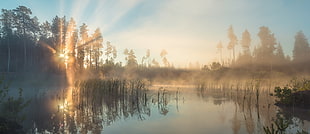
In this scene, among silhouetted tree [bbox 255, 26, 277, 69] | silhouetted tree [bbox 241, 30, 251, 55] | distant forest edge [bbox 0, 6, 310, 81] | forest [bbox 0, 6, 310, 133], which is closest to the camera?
forest [bbox 0, 6, 310, 133]

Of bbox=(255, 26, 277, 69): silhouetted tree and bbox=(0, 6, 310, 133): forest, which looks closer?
bbox=(0, 6, 310, 133): forest

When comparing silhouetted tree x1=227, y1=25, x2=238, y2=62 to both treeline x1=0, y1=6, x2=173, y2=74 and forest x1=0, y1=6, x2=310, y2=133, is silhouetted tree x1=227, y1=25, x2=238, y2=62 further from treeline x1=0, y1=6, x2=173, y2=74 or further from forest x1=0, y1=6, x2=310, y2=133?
treeline x1=0, y1=6, x2=173, y2=74

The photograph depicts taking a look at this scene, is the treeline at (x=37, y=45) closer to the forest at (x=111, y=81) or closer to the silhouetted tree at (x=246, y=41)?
the forest at (x=111, y=81)

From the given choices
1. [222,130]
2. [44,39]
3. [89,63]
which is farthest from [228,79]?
[44,39]

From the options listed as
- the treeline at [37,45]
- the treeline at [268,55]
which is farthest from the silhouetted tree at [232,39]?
the treeline at [37,45]

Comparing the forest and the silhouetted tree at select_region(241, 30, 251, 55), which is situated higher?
the silhouetted tree at select_region(241, 30, 251, 55)

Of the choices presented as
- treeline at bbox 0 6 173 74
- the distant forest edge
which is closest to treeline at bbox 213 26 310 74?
the distant forest edge

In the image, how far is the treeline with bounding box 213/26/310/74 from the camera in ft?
167

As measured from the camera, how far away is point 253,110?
469 inches

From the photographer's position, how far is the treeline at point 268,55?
167ft

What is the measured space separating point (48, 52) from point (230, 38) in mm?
56861

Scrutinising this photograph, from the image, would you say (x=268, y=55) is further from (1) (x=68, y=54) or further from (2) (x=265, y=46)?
(1) (x=68, y=54)

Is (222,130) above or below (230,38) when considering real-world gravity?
below

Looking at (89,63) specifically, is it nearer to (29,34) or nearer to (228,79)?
(29,34)
